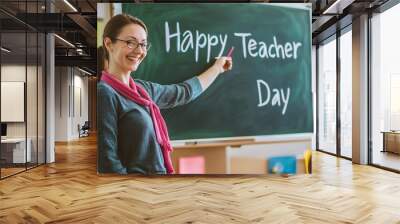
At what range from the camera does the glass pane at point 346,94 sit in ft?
30.5

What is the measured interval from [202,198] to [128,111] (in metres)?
1.88

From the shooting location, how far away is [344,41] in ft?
32.0

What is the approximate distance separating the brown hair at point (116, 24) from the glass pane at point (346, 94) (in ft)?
18.0

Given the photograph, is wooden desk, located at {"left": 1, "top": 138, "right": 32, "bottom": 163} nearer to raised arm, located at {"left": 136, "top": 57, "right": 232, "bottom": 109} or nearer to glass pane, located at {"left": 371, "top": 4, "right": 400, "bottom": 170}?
raised arm, located at {"left": 136, "top": 57, "right": 232, "bottom": 109}

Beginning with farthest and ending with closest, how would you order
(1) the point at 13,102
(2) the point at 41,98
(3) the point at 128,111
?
1. (2) the point at 41,98
2. (1) the point at 13,102
3. (3) the point at 128,111

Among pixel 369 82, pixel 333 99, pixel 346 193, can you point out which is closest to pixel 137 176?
pixel 346 193

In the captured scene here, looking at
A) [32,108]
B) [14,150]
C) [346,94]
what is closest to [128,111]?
[14,150]

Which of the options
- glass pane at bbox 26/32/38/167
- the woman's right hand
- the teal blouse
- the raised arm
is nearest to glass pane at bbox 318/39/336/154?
the woman's right hand

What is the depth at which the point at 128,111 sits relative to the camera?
5965 mm

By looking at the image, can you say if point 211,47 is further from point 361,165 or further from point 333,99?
point 333,99

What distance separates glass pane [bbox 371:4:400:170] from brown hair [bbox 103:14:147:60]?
506 cm

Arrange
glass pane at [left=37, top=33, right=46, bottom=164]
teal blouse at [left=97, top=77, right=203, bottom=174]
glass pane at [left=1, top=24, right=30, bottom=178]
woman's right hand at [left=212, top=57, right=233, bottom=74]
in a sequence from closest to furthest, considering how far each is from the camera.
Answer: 1. teal blouse at [left=97, top=77, right=203, bottom=174]
2. woman's right hand at [left=212, top=57, right=233, bottom=74]
3. glass pane at [left=1, top=24, right=30, bottom=178]
4. glass pane at [left=37, top=33, right=46, bottom=164]

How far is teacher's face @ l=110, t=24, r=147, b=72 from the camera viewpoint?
5.98 metres

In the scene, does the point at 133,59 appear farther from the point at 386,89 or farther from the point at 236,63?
the point at 386,89
